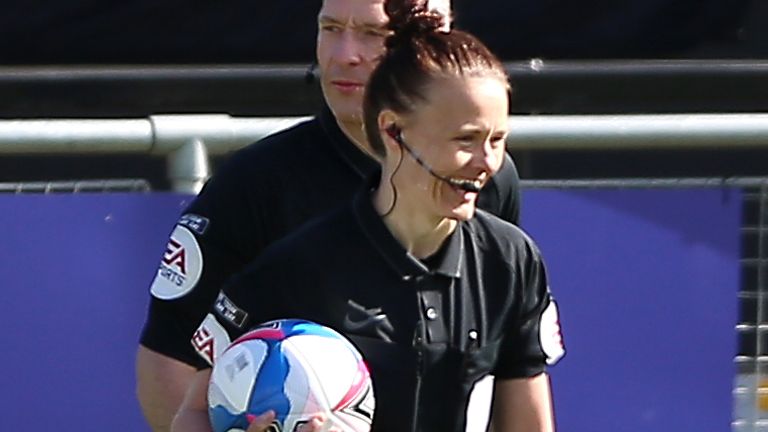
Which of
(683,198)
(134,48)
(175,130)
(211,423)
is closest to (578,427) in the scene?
(683,198)

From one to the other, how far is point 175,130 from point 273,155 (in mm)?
1044

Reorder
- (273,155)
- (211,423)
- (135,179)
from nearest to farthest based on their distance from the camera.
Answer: (211,423)
(273,155)
(135,179)

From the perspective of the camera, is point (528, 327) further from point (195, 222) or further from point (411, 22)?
point (195, 222)

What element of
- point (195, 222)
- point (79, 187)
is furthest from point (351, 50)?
point (79, 187)

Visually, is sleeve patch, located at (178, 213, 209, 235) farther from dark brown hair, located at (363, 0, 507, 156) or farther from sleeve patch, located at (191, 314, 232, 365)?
dark brown hair, located at (363, 0, 507, 156)

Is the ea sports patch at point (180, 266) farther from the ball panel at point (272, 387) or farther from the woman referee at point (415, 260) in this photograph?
the ball panel at point (272, 387)

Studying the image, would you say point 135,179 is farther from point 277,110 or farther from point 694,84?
point 694,84

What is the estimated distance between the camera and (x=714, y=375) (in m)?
4.41

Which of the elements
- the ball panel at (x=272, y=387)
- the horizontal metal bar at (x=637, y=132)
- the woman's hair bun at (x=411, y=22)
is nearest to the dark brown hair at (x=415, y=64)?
the woman's hair bun at (x=411, y=22)

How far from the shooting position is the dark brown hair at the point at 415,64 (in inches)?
105

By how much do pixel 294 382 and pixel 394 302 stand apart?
0.78ft

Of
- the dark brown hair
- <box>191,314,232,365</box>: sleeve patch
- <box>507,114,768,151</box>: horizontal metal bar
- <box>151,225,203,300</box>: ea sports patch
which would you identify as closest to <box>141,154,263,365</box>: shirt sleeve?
<box>151,225,203,300</box>: ea sports patch

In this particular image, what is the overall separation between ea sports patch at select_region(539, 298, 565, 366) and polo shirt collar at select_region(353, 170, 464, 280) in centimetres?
23

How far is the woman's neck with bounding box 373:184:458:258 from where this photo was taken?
8.95 feet
